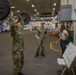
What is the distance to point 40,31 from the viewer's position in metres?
7.53

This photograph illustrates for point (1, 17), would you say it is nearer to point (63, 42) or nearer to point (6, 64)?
point (6, 64)

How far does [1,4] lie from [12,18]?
646 millimetres

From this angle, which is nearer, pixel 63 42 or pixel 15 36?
pixel 15 36

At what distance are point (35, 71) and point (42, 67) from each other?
0.53 m

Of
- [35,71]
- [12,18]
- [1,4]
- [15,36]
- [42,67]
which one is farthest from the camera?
[42,67]

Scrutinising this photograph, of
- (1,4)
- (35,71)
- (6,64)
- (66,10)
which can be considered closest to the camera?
(1,4)

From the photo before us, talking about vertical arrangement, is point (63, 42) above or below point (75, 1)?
below

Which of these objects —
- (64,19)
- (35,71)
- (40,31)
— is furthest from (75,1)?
(35,71)

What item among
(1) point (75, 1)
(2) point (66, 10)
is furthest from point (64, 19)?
(1) point (75, 1)

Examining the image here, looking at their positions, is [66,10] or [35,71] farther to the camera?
[66,10]

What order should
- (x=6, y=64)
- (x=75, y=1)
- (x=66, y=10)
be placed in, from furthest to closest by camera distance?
1. (x=66, y=10)
2. (x=75, y=1)
3. (x=6, y=64)

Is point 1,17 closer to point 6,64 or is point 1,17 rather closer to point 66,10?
point 6,64

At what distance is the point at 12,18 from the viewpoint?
437cm

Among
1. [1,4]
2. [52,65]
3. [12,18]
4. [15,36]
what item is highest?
[1,4]
